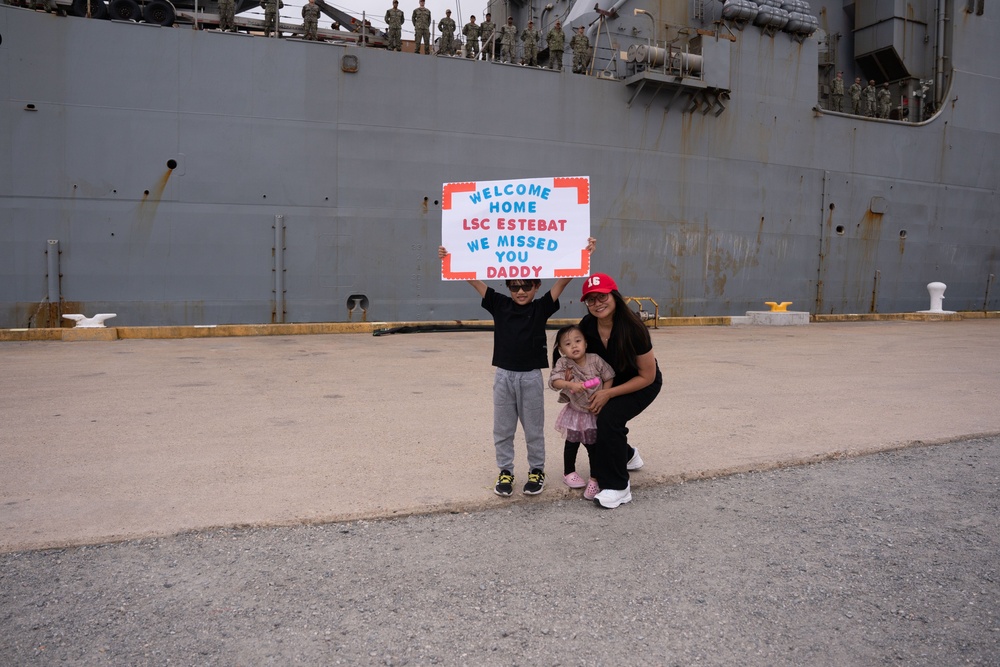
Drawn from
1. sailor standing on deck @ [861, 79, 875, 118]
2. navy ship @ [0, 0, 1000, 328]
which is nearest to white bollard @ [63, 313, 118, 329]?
navy ship @ [0, 0, 1000, 328]

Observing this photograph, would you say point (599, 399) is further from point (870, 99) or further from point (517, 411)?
point (870, 99)

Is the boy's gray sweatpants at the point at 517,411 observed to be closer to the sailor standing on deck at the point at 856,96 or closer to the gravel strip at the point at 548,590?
the gravel strip at the point at 548,590

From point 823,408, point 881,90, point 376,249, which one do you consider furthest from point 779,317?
point 823,408

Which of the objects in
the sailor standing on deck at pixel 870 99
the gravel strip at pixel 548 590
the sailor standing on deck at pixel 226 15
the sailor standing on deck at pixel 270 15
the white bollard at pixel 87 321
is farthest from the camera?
the sailor standing on deck at pixel 870 99

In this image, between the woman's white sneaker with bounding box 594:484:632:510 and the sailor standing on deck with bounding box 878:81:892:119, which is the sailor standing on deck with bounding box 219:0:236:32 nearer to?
the woman's white sneaker with bounding box 594:484:632:510

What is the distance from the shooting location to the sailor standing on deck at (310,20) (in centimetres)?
1152

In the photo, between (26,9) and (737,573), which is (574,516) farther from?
(26,9)

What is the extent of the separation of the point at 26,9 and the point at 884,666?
12.5 m

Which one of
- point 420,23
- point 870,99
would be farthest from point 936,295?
point 420,23

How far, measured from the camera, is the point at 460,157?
40.2 feet

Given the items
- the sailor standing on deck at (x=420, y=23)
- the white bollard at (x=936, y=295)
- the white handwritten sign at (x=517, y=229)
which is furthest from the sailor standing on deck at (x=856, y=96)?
the white handwritten sign at (x=517, y=229)

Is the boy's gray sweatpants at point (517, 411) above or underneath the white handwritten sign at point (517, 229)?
underneath

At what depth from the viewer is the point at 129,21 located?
1058 centimetres

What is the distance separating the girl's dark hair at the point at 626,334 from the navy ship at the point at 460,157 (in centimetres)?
878
